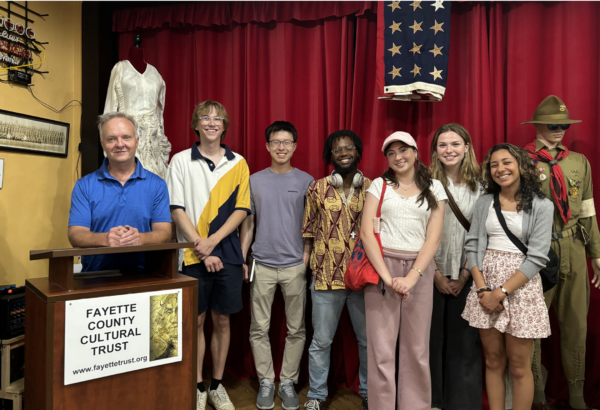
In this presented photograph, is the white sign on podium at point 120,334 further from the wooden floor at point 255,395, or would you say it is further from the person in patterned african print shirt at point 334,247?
the wooden floor at point 255,395

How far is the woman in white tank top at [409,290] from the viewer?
6.59 feet

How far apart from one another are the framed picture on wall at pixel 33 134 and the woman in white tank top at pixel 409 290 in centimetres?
233

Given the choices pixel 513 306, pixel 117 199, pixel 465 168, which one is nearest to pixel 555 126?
pixel 465 168

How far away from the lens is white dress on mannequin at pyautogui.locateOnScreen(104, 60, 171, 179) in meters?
2.62

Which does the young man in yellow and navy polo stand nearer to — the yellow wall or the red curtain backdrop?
the red curtain backdrop

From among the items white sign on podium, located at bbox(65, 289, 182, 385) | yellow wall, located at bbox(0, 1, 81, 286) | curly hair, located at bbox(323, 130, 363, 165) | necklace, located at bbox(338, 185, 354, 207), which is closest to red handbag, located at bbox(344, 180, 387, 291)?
necklace, located at bbox(338, 185, 354, 207)

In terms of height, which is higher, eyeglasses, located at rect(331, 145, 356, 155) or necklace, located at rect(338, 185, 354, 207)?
eyeglasses, located at rect(331, 145, 356, 155)

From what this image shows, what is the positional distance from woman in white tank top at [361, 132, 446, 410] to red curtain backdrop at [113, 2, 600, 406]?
2.51 ft

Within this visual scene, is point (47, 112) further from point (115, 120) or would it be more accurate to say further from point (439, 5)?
point (439, 5)

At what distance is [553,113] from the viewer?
2279 millimetres

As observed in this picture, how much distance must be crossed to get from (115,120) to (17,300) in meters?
1.24

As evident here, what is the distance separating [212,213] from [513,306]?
168 cm

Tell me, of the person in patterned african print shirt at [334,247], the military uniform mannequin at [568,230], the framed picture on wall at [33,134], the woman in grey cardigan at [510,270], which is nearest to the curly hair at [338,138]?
the person in patterned african print shirt at [334,247]

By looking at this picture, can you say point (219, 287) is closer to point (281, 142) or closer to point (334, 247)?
point (334, 247)
